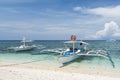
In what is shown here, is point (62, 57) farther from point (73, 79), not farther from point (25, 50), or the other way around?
point (25, 50)

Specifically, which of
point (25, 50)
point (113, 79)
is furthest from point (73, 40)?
point (25, 50)

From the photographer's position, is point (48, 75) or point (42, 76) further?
point (48, 75)

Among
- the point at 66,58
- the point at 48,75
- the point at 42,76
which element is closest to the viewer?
the point at 42,76

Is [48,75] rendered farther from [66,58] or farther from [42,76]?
[66,58]

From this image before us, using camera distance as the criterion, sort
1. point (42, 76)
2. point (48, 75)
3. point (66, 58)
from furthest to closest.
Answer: point (66, 58) → point (48, 75) → point (42, 76)

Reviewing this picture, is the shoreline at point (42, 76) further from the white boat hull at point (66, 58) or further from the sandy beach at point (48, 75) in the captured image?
the white boat hull at point (66, 58)

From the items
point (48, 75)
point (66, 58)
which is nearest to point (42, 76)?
point (48, 75)

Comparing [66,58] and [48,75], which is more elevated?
[66,58]

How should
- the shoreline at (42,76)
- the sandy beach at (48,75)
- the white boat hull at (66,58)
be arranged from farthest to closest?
1. the white boat hull at (66,58)
2. the sandy beach at (48,75)
3. the shoreline at (42,76)

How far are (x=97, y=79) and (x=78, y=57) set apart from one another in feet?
49.7

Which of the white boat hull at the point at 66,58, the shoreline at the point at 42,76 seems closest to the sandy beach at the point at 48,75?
the shoreline at the point at 42,76

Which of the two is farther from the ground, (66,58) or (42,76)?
(66,58)

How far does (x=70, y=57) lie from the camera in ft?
82.8

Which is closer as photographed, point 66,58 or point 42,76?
point 42,76
